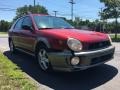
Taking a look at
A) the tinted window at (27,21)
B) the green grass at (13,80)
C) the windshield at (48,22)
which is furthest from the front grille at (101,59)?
the tinted window at (27,21)

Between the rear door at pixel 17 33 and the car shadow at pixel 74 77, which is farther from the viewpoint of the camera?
the rear door at pixel 17 33

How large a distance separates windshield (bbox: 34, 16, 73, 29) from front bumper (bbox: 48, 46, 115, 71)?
1447 mm

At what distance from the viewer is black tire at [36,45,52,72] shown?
704cm

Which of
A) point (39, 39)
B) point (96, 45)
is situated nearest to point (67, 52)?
point (96, 45)

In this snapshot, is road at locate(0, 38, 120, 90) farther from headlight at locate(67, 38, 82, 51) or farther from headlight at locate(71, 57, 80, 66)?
headlight at locate(67, 38, 82, 51)

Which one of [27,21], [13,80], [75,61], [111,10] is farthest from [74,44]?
[111,10]

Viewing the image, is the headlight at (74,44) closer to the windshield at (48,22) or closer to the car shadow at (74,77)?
the car shadow at (74,77)

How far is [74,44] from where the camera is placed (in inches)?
247

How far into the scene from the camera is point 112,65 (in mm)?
7945

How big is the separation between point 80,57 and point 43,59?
139 centimetres

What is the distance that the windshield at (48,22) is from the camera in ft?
26.1

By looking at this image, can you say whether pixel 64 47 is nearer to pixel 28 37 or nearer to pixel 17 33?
pixel 28 37

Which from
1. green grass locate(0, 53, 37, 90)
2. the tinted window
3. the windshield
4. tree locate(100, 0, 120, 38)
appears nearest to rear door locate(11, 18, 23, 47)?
the tinted window

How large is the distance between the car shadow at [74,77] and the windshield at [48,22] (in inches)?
48.0
